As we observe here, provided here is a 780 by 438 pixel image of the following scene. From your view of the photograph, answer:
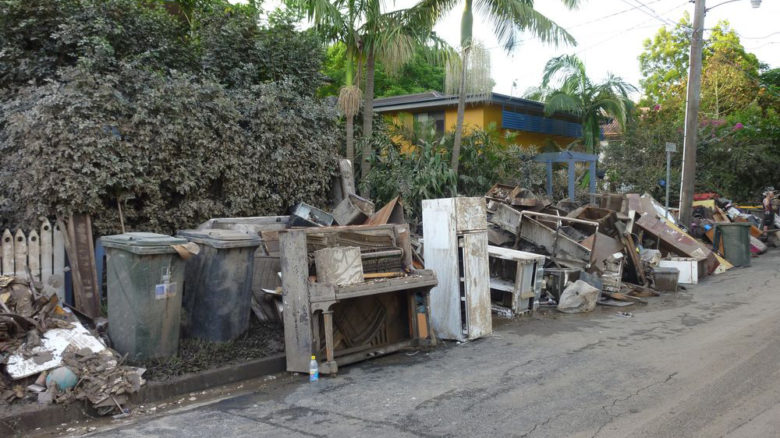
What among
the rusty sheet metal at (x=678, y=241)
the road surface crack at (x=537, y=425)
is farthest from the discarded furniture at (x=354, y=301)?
the rusty sheet metal at (x=678, y=241)

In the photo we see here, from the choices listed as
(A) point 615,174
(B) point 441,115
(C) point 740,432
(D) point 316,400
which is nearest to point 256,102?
(D) point 316,400

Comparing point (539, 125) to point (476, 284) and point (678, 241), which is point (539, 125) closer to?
point (678, 241)

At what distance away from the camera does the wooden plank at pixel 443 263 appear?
775 cm

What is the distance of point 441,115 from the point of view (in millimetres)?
21656

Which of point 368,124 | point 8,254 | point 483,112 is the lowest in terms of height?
point 8,254

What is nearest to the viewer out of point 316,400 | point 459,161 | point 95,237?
point 316,400

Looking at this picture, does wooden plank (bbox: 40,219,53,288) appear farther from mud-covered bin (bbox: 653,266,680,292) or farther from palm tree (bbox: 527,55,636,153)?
palm tree (bbox: 527,55,636,153)

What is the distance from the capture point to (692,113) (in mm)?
16516

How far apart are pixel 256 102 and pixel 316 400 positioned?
5652 millimetres

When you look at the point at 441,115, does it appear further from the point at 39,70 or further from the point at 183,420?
the point at 183,420

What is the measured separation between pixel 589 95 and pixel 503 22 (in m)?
10.8

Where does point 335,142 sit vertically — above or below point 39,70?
below

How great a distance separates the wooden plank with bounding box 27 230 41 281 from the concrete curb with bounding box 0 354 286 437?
8.15 ft

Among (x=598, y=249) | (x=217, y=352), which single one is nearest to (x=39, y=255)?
(x=217, y=352)
